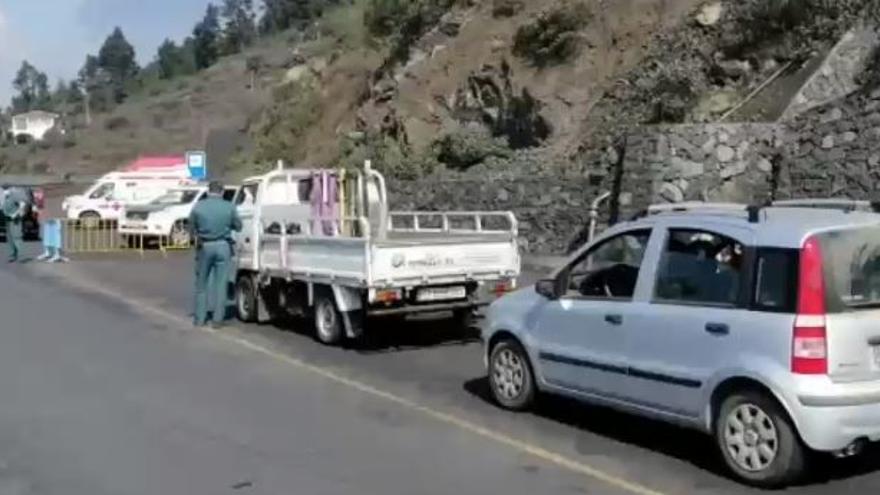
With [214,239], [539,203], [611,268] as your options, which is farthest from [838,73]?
[611,268]

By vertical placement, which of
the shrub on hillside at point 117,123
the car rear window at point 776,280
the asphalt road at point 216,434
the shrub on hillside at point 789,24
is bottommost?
the asphalt road at point 216,434

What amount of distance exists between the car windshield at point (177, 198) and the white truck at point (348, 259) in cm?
1825

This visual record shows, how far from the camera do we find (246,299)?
54.6ft

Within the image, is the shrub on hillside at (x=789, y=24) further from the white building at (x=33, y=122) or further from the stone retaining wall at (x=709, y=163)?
the white building at (x=33, y=122)

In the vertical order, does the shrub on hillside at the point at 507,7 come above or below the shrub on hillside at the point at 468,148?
above

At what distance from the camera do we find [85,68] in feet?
618

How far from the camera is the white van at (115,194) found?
3906 cm

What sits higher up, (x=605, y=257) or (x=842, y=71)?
(x=842, y=71)

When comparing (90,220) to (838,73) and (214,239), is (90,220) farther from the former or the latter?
(838,73)

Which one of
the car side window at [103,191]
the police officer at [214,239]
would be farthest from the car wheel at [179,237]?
the police officer at [214,239]

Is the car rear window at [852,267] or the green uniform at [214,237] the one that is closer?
the car rear window at [852,267]

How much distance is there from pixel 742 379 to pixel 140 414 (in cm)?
493

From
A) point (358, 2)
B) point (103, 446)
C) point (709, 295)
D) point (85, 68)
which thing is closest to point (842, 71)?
point (709, 295)

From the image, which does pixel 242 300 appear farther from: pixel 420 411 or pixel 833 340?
pixel 833 340
